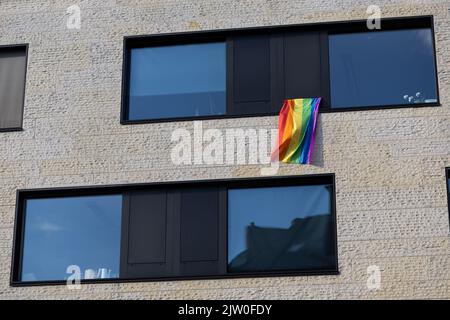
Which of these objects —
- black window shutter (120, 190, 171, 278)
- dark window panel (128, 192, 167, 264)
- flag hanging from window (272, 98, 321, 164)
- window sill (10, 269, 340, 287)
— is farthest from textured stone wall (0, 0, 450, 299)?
dark window panel (128, 192, 167, 264)

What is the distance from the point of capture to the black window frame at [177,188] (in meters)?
17.8

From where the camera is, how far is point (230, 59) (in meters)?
19.3

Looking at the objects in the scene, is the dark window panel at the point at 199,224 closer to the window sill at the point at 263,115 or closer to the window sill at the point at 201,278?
the window sill at the point at 201,278

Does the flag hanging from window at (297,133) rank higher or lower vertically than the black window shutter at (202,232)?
higher

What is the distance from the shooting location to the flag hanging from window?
18.3m

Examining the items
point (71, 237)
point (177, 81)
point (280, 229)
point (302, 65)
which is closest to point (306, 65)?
point (302, 65)

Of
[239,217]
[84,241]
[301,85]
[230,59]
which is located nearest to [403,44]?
[301,85]

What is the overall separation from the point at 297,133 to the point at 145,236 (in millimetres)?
3379

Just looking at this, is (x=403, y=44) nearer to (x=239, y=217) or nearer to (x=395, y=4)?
(x=395, y=4)

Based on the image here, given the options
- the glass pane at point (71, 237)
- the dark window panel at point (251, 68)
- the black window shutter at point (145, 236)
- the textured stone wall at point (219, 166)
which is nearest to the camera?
the textured stone wall at point (219, 166)

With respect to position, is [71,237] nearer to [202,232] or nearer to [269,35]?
[202,232]

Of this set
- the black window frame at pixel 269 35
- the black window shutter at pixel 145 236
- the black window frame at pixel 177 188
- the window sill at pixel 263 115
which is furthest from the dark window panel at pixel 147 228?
the black window frame at pixel 269 35

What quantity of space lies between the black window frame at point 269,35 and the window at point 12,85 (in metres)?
2.11
